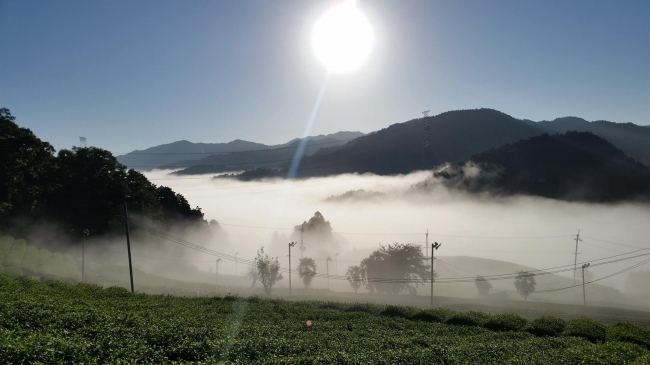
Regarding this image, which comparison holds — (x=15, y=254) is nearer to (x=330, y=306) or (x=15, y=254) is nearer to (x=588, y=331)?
(x=330, y=306)

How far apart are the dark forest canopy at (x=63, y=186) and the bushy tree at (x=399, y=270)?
220 feet

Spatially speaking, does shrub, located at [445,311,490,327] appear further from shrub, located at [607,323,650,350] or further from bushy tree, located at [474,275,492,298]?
bushy tree, located at [474,275,492,298]

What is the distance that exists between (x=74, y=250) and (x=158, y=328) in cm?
6099

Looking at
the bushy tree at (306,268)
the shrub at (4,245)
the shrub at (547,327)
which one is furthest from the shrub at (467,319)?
the bushy tree at (306,268)

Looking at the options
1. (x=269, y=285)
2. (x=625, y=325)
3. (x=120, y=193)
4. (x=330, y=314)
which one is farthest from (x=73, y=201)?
(x=625, y=325)

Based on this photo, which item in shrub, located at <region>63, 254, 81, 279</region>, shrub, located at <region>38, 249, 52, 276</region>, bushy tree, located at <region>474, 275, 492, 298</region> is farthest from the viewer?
bushy tree, located at <region>474, 275, 492, 298</region>

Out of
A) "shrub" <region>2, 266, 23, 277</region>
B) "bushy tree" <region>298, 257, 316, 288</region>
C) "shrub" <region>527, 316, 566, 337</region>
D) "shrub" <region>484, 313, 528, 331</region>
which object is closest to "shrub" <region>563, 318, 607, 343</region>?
"shrub" <region>527, 316, 566, 337</region>

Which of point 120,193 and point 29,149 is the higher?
point 29,149

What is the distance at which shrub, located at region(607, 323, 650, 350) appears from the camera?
25672 mm

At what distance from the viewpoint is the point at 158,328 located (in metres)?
17.0

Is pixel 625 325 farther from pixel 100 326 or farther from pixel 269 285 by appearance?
pixel 269 285

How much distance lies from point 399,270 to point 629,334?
80.6 meters

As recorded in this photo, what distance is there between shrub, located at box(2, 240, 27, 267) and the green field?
1947 cm

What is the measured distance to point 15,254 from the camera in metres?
46.4
